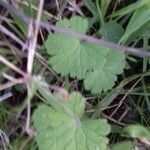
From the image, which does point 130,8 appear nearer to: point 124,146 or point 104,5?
point 104,5

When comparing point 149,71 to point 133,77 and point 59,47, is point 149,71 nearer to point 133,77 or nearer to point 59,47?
point 133,77

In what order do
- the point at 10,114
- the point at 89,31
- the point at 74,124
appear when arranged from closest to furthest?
the point at 74,124 → the point at 10,114 → the point at 89,31

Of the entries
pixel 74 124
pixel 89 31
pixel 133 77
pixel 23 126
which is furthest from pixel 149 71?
pixel 23 126

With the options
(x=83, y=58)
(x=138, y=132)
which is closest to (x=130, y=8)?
(x=83, y=58)

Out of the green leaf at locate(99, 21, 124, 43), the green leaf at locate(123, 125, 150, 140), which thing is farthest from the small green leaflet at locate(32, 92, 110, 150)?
the green leaf at locate(99, 21, 124, 43)

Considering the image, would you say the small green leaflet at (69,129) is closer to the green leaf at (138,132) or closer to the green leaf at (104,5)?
the green leaf at (138,132)

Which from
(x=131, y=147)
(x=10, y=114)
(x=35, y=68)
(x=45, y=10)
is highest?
(x=45, y=10)
